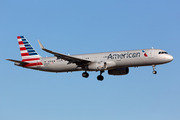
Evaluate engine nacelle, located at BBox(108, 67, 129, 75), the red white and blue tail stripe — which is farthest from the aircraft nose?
the red white and blue tail stripe

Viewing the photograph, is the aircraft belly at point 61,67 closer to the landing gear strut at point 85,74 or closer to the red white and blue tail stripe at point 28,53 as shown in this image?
the landing gear strut at point 85,74

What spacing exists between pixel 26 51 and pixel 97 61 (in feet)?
54.4

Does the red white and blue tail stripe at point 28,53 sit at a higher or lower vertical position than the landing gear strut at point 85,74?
higher

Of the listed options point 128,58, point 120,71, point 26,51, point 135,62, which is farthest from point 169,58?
point 26,51

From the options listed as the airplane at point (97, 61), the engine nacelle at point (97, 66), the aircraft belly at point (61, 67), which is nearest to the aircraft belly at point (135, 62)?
the airplane at point (97, 61)

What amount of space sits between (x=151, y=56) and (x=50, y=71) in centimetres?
2029

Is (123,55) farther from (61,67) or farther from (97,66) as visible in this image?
(61,67)

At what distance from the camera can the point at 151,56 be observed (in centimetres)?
5506

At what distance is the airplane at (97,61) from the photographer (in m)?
55.2

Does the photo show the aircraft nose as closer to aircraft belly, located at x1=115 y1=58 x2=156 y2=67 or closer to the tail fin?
aircraft belly, located at x1=115 y1=58 x2=156 y2=67

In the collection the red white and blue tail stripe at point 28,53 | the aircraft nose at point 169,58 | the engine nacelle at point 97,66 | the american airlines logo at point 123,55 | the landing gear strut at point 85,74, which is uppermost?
the red white and blue tail stripe at point 28,53

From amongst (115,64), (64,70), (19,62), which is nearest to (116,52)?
(115,64)

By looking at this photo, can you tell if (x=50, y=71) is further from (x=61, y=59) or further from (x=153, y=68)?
(x=153, y=68)

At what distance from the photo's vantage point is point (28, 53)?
65250 mm
